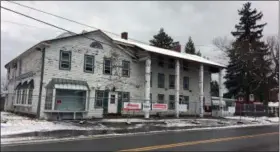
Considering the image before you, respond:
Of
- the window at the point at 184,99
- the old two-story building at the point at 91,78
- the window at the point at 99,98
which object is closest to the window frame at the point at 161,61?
the old two-story building at the point at 91,78

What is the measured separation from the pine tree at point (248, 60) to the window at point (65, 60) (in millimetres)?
28894

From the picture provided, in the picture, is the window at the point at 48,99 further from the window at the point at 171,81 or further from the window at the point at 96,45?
the window at the point at 171,81

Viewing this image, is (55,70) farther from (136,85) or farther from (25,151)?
(25,151)

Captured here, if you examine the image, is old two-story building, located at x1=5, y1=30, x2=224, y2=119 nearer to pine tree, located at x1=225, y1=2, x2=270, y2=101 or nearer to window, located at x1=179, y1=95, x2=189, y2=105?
window, located at x1=179, y1=95, x2=189, y2=105

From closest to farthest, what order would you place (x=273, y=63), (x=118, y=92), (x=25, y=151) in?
(x=25, y=151) → (x=118, y=92) → (x=273, y=63)

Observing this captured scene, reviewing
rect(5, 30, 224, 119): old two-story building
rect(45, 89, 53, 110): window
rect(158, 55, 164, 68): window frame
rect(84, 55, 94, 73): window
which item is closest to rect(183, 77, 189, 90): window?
rect(5, 30, 224, 119): old two-story building

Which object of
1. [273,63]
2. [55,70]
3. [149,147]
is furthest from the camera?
[273,63]

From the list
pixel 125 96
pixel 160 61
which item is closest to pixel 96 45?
pixel 125 96

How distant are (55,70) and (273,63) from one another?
109ft

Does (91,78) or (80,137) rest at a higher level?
(91,78)

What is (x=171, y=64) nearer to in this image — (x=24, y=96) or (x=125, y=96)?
(x=125, y=96)

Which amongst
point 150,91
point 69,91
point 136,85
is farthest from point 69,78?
point 150,91

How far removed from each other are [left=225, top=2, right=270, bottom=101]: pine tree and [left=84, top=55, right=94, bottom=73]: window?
26.8m

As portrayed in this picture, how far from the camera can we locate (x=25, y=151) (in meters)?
9.62
